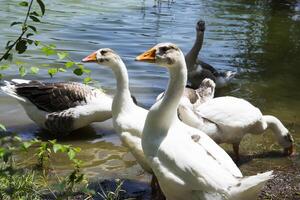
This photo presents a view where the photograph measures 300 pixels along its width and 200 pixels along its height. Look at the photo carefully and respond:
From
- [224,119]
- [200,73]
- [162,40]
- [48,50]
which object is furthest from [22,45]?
[162,40]

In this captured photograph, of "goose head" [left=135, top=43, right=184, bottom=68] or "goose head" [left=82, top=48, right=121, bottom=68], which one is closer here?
"goose head" [left=135, top=43, right=184, bottom=68]

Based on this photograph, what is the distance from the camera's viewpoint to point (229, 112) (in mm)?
6746

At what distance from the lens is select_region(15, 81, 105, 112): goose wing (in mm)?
7785

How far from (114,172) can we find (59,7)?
1115cm

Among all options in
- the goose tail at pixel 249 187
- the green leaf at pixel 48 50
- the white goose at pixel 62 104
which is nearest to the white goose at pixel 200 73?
the white goose at pixel 62 104

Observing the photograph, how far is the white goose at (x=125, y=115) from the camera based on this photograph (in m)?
5.78

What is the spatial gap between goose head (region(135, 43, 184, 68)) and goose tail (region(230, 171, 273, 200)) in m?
1.24

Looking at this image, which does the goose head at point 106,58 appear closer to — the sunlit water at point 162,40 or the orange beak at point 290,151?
the sunlit water at point 162,40

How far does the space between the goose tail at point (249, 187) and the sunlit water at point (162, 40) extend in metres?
0.43

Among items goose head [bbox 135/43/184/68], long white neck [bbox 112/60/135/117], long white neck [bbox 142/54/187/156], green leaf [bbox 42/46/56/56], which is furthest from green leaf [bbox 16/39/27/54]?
long white neck [bbox 112/60/135/117]

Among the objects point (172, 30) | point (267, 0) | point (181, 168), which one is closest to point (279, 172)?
point (181, 168)

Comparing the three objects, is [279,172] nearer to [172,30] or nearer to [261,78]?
[261,78]

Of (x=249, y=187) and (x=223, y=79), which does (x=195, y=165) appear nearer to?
Answer: (x=249, y=187)

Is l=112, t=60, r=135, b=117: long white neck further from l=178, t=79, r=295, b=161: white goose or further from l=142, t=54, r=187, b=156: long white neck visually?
l=142, t=54, r=187, b=156: long white neck
